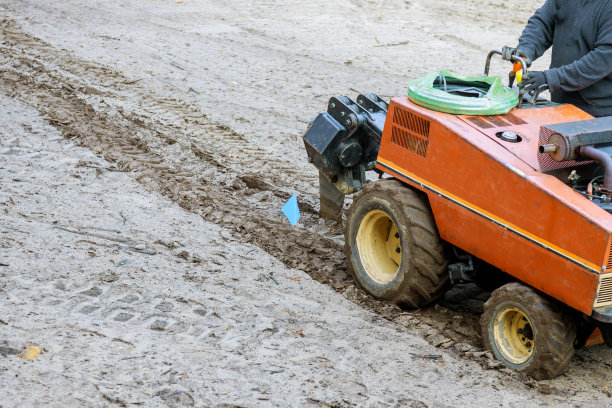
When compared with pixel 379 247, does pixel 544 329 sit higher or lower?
higher

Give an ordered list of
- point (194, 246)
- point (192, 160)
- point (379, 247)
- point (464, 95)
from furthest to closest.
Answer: point (192, 160)
point (194, 246)
point (379, 247)
point (464, 95)

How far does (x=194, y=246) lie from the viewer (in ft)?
19.5

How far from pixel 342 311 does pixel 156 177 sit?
272 centimetres

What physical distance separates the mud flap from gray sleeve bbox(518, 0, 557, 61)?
1.83m

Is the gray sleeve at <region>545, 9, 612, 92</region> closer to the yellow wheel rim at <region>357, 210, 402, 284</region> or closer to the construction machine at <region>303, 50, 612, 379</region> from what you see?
the construction machine at <region>303, 50, 612, 379</region>

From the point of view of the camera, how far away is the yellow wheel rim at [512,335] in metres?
4.52

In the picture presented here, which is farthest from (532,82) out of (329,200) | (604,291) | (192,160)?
(192,160)

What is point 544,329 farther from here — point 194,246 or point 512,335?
point 194,246

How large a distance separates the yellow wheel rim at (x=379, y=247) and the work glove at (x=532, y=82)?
4.04ft

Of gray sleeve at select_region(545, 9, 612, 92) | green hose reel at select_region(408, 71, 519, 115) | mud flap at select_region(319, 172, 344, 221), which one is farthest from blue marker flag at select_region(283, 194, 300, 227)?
gray sleeve at select_region(545, 9, 612, 92)

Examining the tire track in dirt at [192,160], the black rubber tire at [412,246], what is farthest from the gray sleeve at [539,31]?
the tire track in dirt at [192,160]

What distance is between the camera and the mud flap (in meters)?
6.45

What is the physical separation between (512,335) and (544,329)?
37 cm

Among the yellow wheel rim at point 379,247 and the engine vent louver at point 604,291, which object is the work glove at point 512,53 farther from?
the engine vent louver at point 604,291
